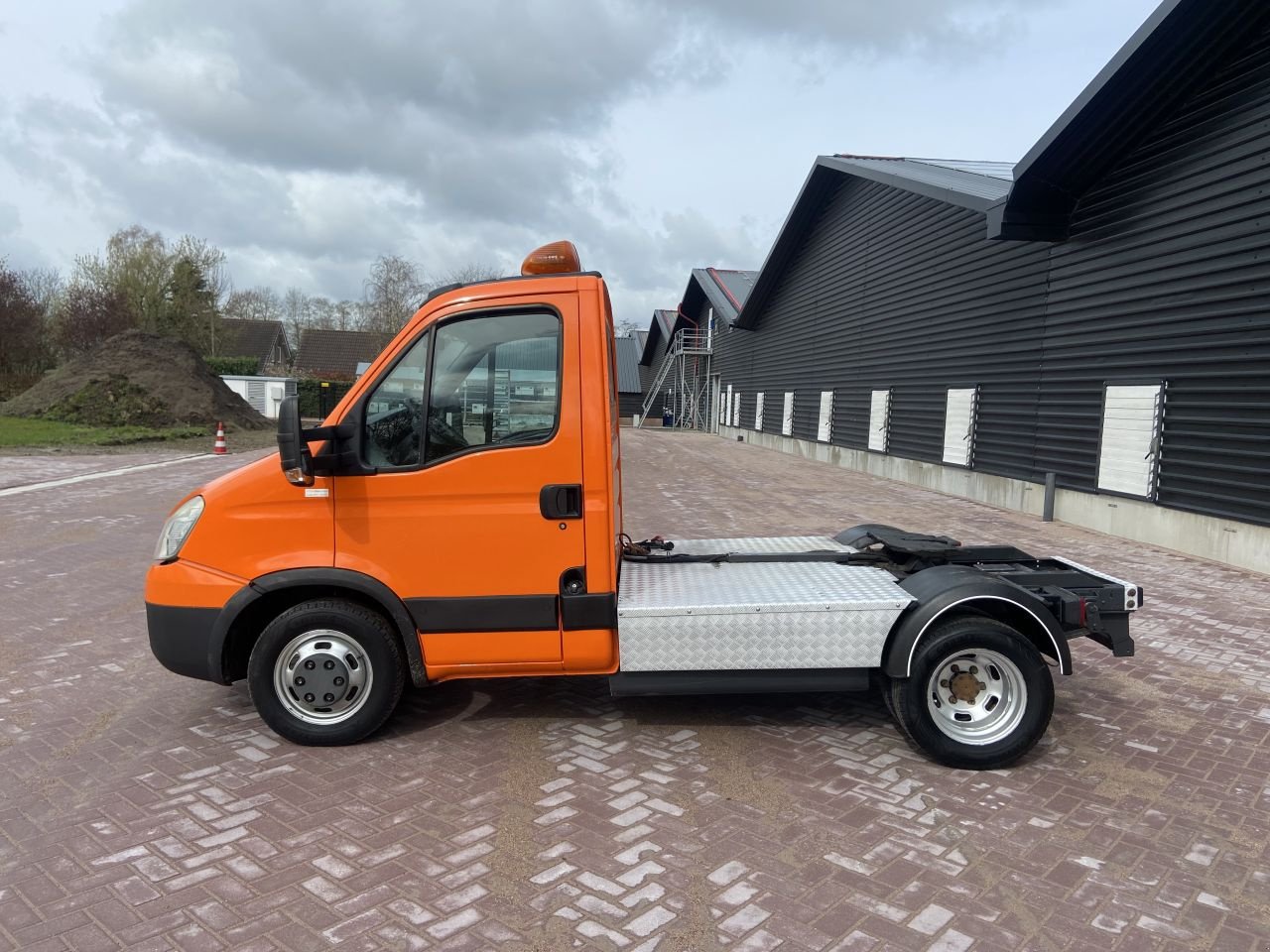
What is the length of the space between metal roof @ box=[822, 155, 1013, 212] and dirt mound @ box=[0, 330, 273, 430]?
23430 mm

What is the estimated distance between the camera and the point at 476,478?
4.08 m

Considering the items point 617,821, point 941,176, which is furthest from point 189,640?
point 941,176

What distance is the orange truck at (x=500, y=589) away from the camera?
13.4 ft

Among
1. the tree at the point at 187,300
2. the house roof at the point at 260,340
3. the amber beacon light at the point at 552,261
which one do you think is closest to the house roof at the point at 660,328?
the tree at the point at 187,300

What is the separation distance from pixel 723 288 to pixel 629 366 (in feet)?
85.8

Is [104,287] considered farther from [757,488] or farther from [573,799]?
[573,799]

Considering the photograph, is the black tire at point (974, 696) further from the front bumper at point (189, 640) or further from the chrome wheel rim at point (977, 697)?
the front bumper at point (189, 640)

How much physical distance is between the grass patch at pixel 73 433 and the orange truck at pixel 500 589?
2204cm

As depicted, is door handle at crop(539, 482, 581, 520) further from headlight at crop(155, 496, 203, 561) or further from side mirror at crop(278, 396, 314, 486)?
headlight at crop(155, 496, 203, 561)

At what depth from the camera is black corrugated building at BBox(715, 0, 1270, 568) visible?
971 centimetres

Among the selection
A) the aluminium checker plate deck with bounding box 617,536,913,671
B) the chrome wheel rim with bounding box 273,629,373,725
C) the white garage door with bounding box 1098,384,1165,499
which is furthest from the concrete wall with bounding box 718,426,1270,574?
the chrome wheel rim with bounding box 273,629,373,725

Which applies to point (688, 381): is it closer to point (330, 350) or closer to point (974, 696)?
point (330, 350)

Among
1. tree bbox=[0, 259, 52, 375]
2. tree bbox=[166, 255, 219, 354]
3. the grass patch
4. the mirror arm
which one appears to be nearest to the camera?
the mirror arm

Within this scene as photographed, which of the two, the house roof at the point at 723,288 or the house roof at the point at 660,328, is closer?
the house roof at the point at 723,288
